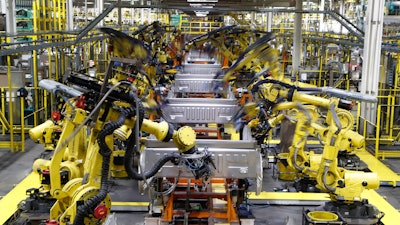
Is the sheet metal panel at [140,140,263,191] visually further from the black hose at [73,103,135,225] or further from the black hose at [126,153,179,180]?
the black hose at [73,103,135,225]

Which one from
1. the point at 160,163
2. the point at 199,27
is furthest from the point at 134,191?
the point at 199,27

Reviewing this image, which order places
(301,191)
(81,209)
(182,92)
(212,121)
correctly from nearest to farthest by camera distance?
(81,209) → (212,121) → (301,191) → (182,92)

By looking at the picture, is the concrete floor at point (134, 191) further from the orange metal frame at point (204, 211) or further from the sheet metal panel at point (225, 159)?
the sheet metal panel at point (225, 159)

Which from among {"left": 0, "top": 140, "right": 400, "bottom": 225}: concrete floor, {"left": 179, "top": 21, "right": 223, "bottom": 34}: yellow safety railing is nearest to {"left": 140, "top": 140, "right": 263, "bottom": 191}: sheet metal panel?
{"left": 0, "top": 140, "right": 400, "bottom": 225}: concrete floor

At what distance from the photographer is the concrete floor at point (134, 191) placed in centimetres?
732

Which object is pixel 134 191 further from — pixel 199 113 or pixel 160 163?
pixel 160 163

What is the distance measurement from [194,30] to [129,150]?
21525 mm

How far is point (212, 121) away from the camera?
6.58 meters

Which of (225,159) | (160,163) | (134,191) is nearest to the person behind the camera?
(160,163)

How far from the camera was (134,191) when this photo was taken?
841 centimetres

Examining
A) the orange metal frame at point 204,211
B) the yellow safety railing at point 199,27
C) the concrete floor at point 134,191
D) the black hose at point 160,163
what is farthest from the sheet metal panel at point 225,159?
the yellow safety railing at point 199,27

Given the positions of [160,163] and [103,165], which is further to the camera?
[160,163]

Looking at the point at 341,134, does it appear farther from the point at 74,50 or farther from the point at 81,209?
the point at 74,50

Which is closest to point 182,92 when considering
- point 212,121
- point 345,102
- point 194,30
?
point 212,121
